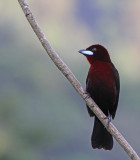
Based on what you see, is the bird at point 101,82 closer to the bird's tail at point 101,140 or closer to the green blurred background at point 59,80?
the bird's tail at point 101,140

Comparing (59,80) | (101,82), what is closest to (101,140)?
(101,82)

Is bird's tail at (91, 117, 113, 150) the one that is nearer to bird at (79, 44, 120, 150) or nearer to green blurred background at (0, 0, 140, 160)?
bird at (79, 44, 120, 150)

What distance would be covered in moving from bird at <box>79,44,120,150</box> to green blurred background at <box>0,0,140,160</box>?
5.62 meters

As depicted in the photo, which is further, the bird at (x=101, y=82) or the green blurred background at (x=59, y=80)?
the green blurred background at (x=59, y=80)

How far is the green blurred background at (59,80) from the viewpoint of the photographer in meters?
11.3

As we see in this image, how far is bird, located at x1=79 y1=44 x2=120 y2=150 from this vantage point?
13.0 feet

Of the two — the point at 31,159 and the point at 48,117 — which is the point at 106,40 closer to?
the point at 48,117

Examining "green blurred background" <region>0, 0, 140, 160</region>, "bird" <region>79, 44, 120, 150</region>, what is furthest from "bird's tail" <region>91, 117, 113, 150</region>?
"green blurred background" <region>0, 0, 140, 160</region>

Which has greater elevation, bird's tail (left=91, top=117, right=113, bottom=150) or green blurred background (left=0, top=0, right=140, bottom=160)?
bird's tail (left=91, top=117, right=113, bottom=150)

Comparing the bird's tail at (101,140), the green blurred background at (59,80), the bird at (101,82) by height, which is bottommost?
the green blurred background at (59,80)

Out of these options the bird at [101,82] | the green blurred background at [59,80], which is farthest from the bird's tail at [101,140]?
the green blurred background at [59,80]

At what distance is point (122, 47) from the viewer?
19422mm

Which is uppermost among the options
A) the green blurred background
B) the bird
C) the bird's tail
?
the bird

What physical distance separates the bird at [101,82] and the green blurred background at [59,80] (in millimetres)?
5621
